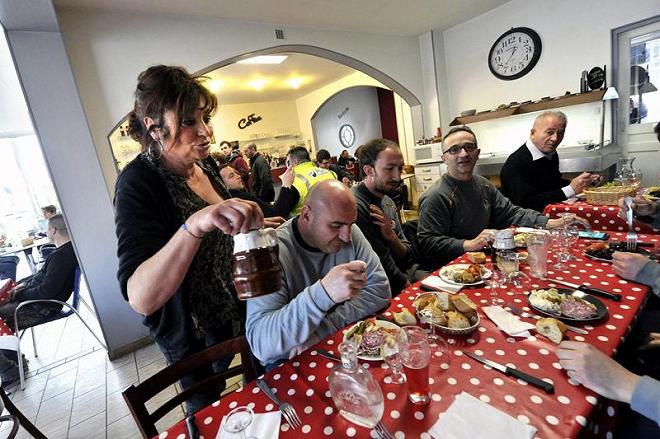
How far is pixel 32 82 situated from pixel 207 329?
2.65 meters

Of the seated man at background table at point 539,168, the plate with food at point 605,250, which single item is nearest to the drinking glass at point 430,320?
the plate with food at point 605,250

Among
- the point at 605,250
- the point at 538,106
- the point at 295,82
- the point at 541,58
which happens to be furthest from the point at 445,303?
the point at 295,82

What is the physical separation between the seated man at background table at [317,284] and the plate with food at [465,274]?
1.07ft

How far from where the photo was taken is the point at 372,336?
1.01m

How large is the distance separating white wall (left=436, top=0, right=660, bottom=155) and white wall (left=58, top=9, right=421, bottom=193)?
2917mm

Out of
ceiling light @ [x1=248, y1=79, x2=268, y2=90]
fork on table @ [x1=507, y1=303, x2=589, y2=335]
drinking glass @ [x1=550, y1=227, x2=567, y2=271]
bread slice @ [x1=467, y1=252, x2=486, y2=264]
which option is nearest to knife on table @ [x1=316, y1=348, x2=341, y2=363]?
fork on table @ [x1=507, y1=303, x2=589, y2=335]

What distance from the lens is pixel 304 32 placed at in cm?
420

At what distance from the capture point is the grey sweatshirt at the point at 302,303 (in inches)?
39.4

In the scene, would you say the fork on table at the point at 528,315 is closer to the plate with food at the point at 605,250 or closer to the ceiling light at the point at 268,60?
the plate with food at the point at 605,250

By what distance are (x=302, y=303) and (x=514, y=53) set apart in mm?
5593

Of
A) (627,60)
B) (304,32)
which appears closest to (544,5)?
(627,60)

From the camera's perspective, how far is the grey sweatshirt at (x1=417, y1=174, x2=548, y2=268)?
86.7 inches

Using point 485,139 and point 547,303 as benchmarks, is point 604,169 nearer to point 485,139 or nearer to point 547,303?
point 485,139

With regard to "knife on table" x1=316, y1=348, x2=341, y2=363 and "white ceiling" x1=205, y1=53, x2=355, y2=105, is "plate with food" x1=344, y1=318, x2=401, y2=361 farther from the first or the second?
"white ceiling" x1=205, y1=53, x2=355, y2=105
